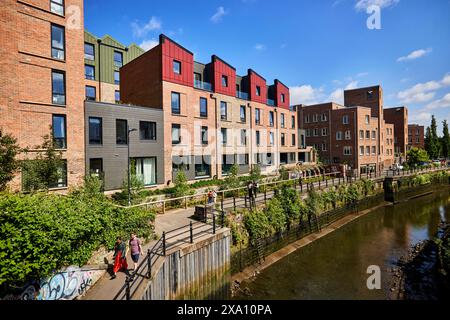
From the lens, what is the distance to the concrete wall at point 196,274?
28.4ft

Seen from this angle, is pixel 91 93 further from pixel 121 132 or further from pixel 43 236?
pixel 43 236

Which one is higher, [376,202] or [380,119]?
[380,119]

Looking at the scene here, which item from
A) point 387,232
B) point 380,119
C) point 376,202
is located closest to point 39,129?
point 387,232

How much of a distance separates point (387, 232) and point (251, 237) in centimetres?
1397

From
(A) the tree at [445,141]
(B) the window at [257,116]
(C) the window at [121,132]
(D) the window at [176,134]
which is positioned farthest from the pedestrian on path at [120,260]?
(A) the tree at [445,141]

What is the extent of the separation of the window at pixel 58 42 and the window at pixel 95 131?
4584mm

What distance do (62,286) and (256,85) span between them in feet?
96.6

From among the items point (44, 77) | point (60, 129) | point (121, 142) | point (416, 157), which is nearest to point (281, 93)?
point (121, 142)

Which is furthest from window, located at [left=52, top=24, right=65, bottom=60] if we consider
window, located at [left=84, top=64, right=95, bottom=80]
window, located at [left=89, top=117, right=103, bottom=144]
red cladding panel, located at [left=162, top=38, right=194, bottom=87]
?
window, located at [left=84, top=64, right=95, bottom=80]

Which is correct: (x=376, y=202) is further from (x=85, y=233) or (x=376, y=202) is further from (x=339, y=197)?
(x=85, y=233)
